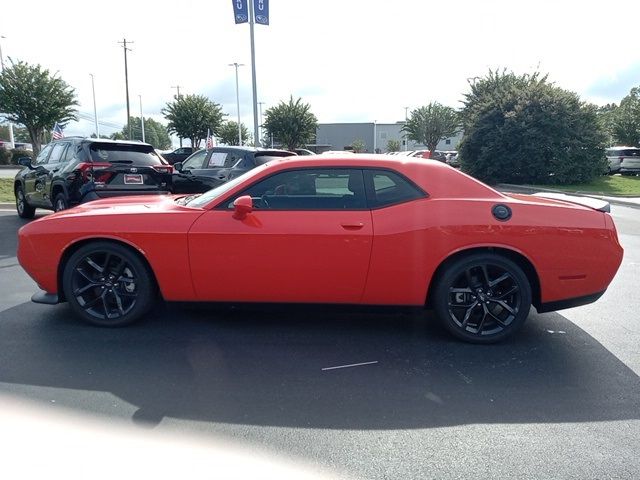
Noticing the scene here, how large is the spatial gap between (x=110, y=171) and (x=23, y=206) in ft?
12.7

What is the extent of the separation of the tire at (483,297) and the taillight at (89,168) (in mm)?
6497

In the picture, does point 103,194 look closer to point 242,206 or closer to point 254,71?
point 242,206

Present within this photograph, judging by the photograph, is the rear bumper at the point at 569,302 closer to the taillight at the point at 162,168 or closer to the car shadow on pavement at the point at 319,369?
the car shadow on pavement at the point at 319,369

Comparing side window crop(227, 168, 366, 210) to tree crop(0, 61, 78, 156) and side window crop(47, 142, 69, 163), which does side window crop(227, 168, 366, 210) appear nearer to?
side window crop(47, 142, 69, 163)

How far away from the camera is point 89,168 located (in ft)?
27.8

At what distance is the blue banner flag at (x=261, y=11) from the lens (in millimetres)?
18625

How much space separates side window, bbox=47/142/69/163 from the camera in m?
9.41

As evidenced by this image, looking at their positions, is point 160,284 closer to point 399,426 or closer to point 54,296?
point 54,296

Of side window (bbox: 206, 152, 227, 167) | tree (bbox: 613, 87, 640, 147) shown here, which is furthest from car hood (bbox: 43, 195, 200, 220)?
tree (bbox: 613, 87, 640, 147)

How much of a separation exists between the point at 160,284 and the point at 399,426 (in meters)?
2.32

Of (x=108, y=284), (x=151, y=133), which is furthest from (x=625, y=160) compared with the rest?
(x=151, y=133)

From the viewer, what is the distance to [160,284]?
4.27 m

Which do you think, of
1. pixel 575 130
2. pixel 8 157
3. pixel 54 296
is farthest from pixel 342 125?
pixel 54 296

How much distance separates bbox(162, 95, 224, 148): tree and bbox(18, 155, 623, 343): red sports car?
3479 centimetres
